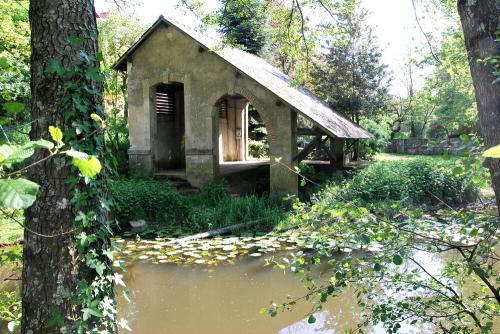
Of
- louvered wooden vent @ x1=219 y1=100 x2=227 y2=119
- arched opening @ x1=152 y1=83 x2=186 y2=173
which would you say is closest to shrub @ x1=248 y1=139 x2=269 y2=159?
louvered wooden vent @ x1=219 y1=100 x2=227 y2=119

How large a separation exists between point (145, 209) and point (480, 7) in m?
8.75

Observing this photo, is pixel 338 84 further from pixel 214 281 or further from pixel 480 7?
pixel 480 7

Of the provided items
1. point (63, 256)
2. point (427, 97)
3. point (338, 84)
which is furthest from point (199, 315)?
point (427, 97)

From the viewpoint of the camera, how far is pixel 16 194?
37.1 inches

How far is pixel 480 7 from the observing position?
2.35 metres

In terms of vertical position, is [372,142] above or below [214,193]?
above

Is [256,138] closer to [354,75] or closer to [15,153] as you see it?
[354,75]

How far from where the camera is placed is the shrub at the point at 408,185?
37.7 ft

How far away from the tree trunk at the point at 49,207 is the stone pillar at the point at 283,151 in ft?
29.2

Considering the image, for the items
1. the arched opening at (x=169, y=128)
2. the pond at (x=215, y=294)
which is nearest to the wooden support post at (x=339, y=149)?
the arched opening at (x=169, y=128)

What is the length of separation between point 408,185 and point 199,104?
21.6 ft

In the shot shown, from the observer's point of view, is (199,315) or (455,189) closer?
(199,315)

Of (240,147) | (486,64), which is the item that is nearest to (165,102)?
(240,147)

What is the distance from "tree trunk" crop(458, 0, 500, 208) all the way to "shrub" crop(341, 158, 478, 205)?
29.0ft
